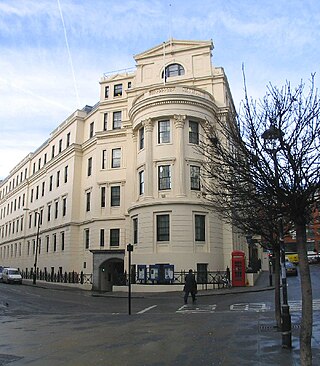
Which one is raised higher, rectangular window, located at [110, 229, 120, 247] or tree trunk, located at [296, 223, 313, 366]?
rectangular window, located at [110, 229, 120, 247]

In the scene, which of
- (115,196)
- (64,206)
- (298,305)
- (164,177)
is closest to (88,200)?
(115,196)

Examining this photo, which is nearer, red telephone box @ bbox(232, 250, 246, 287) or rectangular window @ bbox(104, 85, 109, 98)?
red telephone box @ bbox(232, 250, 246, 287)

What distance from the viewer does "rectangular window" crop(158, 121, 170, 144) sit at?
1351 inches

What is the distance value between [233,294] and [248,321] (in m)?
13.1

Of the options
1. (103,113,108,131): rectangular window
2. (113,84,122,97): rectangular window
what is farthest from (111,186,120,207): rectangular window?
(113,84,122,97): rectangular window

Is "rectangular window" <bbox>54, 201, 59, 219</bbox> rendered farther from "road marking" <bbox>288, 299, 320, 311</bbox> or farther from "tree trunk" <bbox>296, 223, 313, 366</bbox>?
"tree trunk" <bbox>296, 223, 313, 366</bbox>

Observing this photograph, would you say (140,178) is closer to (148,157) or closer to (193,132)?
(148,157)

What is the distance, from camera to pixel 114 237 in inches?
1549

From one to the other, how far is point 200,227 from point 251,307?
578 inches

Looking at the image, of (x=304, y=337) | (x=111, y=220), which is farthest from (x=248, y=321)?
(x=111, y=220)

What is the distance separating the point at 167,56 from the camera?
39.9 metres

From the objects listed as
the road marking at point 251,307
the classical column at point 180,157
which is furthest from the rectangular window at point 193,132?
the road marking at point 251,307

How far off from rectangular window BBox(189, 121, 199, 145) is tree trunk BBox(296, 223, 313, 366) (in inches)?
1083

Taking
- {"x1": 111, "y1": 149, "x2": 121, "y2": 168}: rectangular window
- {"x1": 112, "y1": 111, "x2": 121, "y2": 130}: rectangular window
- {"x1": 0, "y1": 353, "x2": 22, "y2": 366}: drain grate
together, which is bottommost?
{"x1": 0, "y1": 353, "x2": 22, "y2": 366}: drain grate
